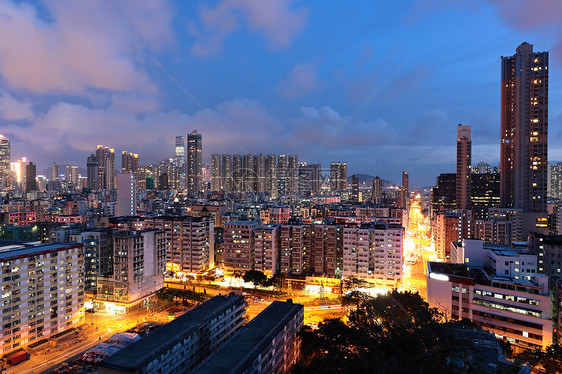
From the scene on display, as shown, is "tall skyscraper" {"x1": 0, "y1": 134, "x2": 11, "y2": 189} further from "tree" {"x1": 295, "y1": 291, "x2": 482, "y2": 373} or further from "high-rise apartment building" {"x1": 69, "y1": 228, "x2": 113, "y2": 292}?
"tree" {"x1": 295, "y1": 291, "x2": 482, "y2": 373}

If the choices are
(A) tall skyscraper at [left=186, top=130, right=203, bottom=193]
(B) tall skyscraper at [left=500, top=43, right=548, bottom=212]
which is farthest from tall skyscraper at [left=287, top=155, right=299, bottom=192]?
(B) tall skyscraper at [left=500, top=43, right=548, bottom=212]

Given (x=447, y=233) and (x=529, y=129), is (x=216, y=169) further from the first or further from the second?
(x=529, y=129)

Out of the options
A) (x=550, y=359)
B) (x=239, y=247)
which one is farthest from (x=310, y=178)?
(x=550, y=359)

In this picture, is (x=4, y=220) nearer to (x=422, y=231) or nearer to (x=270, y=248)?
(x=270, y=248)

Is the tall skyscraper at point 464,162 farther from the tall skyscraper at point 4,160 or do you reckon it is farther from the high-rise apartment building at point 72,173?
the high-rise apartment building at point 72,173

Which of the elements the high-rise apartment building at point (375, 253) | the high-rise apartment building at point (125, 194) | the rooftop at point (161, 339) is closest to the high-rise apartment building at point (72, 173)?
the high-rise apartment building at point (125, 194)
